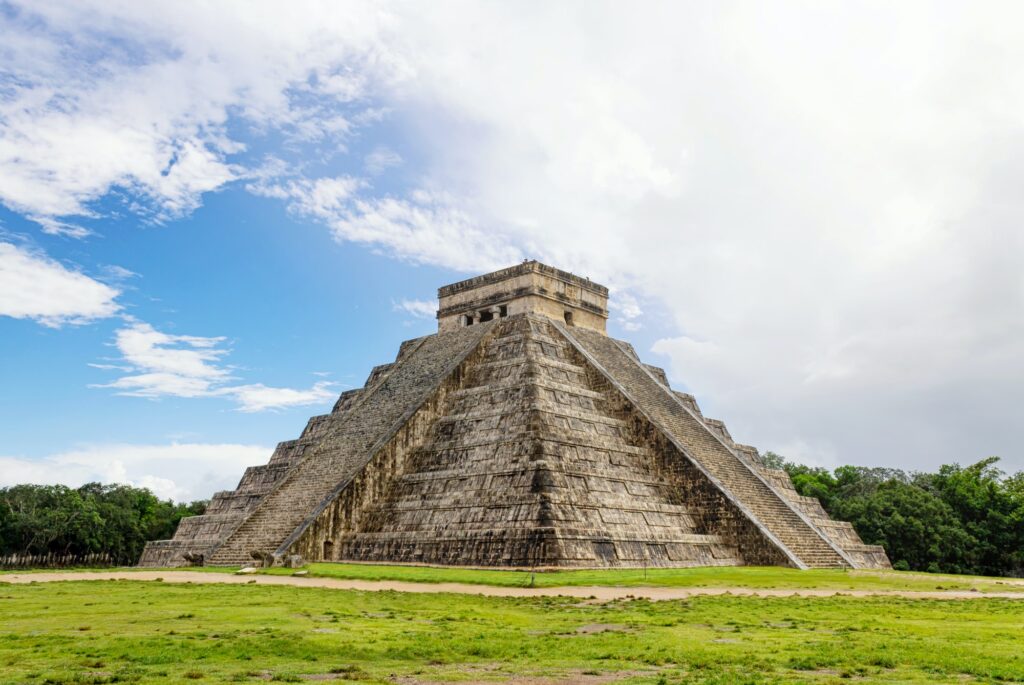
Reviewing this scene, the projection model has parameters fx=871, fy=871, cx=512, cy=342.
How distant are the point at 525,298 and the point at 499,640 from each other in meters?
23.7

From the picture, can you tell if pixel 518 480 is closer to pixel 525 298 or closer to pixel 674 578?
pixel 674 578

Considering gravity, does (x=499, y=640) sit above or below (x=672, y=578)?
below

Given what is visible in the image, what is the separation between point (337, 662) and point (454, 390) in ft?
67.6

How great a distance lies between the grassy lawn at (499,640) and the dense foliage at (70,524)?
33.6 meters

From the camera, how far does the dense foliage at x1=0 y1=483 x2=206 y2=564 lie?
4416 cm

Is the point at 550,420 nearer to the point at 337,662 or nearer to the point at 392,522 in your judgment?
the point at 392,522

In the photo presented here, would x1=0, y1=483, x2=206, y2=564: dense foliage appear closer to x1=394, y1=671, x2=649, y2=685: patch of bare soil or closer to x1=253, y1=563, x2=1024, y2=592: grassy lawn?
x1=253, y1=563, x2=1024, y2=592: grassy lawn

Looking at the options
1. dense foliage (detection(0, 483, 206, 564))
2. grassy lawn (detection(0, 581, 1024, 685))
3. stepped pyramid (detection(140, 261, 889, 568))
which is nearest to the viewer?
grassy lawn (detection(0, 581, 1024, 685))

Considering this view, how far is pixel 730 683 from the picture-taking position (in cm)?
727

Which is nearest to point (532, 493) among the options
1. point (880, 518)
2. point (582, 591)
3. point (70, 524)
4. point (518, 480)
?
point (518, 480)

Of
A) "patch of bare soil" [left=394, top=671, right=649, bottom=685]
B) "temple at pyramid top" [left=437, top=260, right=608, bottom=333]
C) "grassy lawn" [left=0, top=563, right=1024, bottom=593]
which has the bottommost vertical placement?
"patch of bare soil" [left=394, top=671, right=649, bottom=685]

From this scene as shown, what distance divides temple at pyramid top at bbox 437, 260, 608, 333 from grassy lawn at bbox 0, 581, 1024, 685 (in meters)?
19.5

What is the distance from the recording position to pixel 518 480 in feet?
73.6

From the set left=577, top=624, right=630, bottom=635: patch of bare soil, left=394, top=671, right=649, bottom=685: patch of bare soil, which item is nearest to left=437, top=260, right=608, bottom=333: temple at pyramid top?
left=577, top=624, right=630, bottom=635: patch of bare soil
